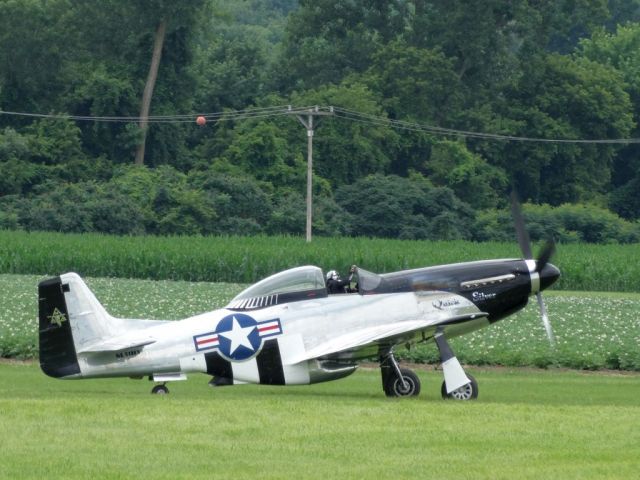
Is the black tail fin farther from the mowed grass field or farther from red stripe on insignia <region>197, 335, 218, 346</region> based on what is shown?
red stripe on insignia <region>197, 335, 218, 346</region>

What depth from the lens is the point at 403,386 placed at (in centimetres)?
1758

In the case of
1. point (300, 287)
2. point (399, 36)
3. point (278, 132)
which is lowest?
point (300, 287)

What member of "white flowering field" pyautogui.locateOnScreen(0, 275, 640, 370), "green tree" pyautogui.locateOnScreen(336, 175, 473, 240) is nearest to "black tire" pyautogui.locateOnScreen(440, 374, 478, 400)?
"white flowering field" pyautogui.locateOnScreen(0, 275, 640, 370)

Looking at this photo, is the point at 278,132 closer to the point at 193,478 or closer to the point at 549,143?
the point at 549,143

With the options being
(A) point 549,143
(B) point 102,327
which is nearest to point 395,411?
(B) point 102,327

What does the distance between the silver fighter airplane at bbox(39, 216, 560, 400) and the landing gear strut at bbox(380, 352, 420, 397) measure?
12 millimetres

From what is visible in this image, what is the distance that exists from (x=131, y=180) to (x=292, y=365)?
47.2 meters

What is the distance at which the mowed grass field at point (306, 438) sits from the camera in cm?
1160

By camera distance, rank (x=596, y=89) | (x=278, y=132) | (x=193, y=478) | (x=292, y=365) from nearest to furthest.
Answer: (x=193, y=478), (x=292, y=365), (x=278, y=132), (x=596, y=89)

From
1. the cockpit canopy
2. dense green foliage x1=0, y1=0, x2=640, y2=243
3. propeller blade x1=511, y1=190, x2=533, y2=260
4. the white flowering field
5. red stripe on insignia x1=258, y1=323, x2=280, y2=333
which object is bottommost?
the white flowering field

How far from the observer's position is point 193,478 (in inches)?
442

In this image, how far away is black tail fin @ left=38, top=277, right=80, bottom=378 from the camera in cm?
1711

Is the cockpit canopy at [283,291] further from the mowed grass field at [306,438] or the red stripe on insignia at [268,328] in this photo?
the mowed grass field at [306,438]

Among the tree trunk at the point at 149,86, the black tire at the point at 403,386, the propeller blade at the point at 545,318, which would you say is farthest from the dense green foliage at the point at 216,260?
the black tire at the point at 403,386
